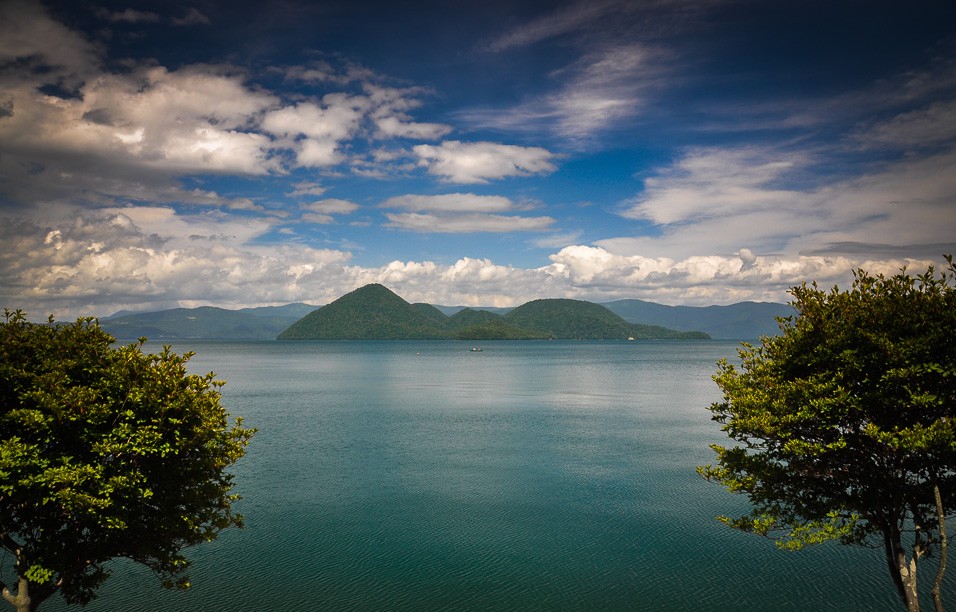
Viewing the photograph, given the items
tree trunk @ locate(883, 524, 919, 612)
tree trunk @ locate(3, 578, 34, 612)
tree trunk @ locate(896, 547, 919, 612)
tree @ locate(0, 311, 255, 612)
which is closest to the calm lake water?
tree trunk @ locate(883, 524, 919, 612)

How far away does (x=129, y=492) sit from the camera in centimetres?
2006

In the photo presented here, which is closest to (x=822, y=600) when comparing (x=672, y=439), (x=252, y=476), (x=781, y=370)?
(x=781, y=370)

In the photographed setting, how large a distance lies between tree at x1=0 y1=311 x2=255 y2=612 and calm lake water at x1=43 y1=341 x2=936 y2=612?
27.3ft

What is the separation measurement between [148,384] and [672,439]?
6221 cm

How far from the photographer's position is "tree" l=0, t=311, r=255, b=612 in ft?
61.4

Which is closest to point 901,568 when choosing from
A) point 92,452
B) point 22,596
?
point 92,452

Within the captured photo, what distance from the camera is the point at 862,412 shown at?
2130 cm

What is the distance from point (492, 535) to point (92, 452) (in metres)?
25.1

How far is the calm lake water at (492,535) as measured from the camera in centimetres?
2889

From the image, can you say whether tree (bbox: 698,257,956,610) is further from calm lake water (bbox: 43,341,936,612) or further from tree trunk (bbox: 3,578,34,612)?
tree trunk (bbox: 3,578,34,612)

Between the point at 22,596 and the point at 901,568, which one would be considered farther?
the point at 901,568

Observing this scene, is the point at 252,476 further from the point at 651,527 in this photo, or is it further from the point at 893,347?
the point at 893,347

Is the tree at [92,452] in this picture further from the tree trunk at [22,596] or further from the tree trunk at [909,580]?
the tree trunk at [909,580]

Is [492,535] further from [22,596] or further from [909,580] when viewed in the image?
[22,596]
